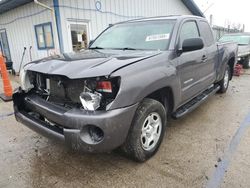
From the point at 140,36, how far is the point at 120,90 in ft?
5.14

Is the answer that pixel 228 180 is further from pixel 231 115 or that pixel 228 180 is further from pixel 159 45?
pixel 231 115

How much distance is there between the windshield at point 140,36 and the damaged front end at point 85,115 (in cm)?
124

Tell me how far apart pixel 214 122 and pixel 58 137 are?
9.51 feet

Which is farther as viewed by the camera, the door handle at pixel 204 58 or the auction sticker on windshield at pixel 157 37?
the door handle at pixel 204 58

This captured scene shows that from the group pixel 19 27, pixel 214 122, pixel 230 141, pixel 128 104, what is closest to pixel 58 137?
pixel 128 104

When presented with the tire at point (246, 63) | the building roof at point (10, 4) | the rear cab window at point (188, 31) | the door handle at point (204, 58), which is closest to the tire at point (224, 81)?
the door handle at point (204, 58)

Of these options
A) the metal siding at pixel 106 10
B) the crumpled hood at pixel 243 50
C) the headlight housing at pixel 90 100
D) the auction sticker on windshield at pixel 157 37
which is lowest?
the crumpled hood at pixel 243 50

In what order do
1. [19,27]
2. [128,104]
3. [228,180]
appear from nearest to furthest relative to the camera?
1. [128,104]
2. [228,180]
3. [19,27]

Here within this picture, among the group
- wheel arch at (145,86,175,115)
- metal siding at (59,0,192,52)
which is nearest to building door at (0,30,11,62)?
metal siding at (59,0,192,52)

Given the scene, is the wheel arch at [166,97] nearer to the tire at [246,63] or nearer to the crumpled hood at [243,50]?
the crumpled hood at [243,50]

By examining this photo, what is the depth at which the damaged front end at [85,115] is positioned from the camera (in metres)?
2.14

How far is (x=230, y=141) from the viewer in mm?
3271

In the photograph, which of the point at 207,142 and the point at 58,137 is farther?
the point at 207,142

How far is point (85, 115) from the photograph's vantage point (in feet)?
7.07
